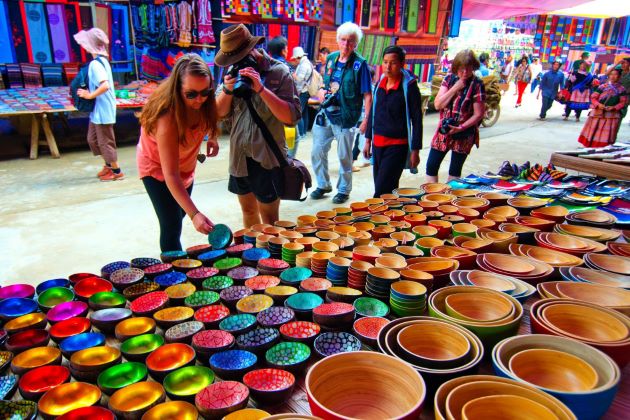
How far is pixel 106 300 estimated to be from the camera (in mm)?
1426

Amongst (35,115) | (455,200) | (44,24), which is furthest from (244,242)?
(44,24)

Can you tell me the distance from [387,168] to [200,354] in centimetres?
266

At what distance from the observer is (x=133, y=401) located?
1.06m

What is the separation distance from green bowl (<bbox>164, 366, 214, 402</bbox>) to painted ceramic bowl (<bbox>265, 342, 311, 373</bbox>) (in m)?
0.16

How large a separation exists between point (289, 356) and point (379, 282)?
407mm

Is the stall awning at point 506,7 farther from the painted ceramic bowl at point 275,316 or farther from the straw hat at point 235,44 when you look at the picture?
the painted ceramic bowl at point 275,316

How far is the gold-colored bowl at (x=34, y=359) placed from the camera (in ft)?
3.67

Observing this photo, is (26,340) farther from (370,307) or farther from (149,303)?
(370,307)

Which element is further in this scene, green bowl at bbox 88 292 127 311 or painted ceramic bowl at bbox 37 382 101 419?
green bowl at bbox 88 292 127 311

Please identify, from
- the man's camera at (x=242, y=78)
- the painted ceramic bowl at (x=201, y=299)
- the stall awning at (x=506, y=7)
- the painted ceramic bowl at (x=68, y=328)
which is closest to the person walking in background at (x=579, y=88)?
the stall awning at (x=506, y=7)

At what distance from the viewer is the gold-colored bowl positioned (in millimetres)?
1119

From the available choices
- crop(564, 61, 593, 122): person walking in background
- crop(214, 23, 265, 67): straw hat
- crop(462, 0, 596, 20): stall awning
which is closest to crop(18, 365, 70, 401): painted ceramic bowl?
crop(214, 23, 265, 67): straw hat

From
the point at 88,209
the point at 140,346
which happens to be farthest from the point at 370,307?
the point at 88,209

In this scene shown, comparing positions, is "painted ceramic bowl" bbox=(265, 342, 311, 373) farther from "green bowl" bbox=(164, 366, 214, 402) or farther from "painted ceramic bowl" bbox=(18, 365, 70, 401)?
"painted ceramic bowl" bbox=(18, 365, 70, 401)
